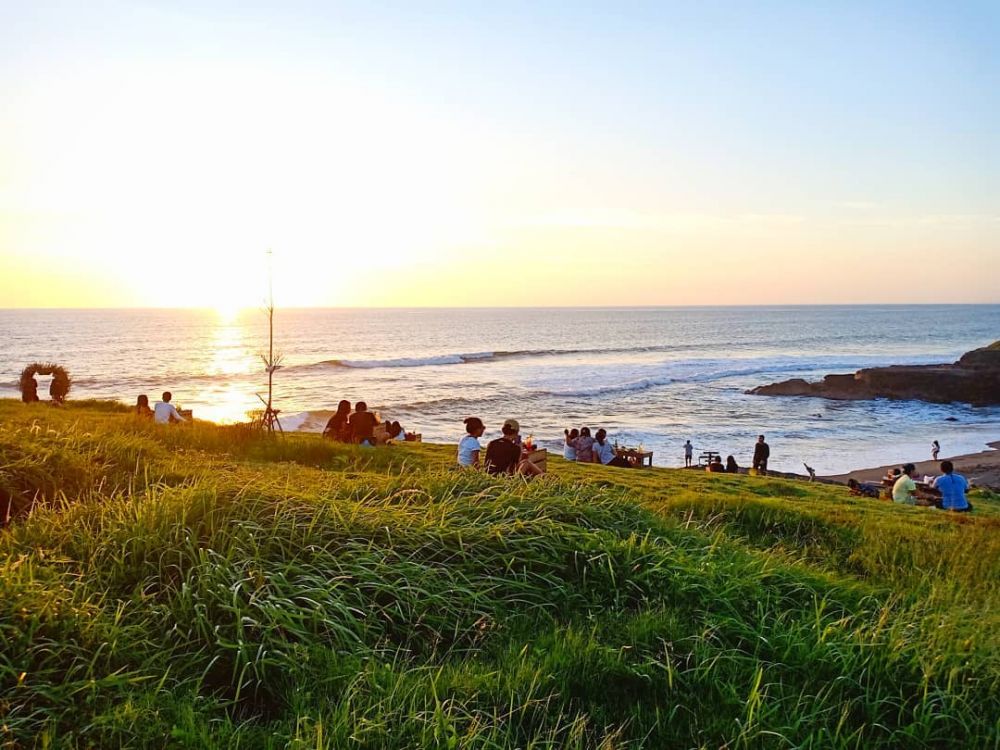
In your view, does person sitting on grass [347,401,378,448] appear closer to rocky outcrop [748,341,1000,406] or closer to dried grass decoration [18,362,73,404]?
dried grass decoration [18,362,73,404]

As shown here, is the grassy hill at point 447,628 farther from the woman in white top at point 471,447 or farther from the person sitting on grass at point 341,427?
the person sitting on grass at point 341,427

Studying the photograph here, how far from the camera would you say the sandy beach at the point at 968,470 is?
25.6m

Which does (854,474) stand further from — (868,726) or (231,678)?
(231,678)

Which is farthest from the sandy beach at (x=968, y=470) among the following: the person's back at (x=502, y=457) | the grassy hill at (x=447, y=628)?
the grassy hill at (x=447, y=628)

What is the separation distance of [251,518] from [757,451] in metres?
19.5

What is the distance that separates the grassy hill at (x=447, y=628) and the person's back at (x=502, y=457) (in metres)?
2.21

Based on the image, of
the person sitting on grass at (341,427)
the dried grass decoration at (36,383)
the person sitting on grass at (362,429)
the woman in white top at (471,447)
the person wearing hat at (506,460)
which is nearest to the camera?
the person wearing hat at (506,460)

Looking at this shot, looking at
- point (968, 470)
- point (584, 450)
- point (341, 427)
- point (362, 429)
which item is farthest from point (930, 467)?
point (341, 427)

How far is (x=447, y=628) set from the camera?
5.39 m

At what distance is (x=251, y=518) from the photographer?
6148mm

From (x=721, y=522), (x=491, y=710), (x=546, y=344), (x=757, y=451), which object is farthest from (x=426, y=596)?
(x=546, y=344)

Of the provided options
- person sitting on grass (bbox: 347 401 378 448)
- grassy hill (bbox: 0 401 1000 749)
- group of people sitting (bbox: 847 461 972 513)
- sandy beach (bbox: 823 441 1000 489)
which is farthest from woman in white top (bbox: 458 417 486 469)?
sandy beach (bbox: 823 441 1000 489)

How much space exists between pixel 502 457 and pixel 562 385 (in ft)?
156

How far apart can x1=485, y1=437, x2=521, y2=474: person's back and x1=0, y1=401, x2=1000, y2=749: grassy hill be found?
2214 millimetres
